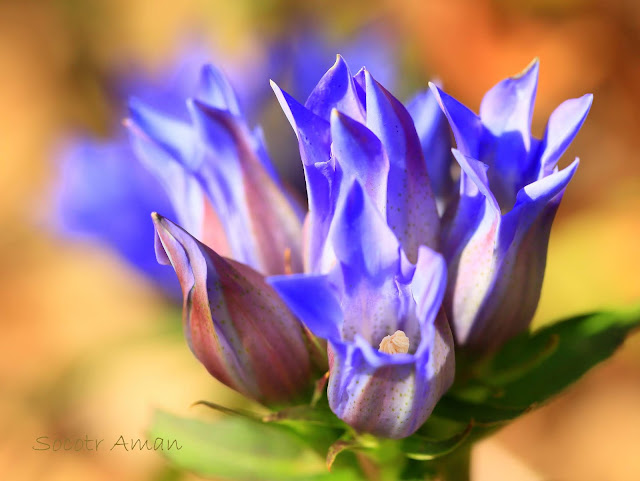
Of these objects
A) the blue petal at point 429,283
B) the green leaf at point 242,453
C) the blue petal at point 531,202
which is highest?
the blue petal at point 531,202

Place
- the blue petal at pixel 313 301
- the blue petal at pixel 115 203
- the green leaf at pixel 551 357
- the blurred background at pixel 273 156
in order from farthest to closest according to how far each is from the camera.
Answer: the blurred background at pixel 273 156 → the blue petal at pixel 115 203 → the green leaf at pixel 551 357 → the blue petal at pixel 313 301

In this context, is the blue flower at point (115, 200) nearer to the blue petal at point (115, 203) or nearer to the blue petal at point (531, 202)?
the blue petal at point (115, 203)

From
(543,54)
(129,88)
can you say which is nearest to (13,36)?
(129,88)

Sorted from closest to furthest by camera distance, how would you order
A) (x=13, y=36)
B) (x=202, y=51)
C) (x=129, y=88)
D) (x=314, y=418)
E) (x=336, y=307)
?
(x=336, y=307) → (x=314, y=418) → (x=202, y=51) → (x=129, y=88) → (x=13, y=36)

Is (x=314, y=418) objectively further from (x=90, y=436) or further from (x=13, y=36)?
(x=13, y=36)

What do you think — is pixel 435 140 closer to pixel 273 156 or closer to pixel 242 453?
pixel 242 453

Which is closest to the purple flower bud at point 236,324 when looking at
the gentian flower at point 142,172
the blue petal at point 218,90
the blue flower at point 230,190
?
the blue flower at point 230,190

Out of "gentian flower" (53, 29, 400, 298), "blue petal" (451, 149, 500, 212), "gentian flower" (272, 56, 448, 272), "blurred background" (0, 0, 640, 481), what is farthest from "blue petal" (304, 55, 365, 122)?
"blurred background" (0, 0, 640, 481)

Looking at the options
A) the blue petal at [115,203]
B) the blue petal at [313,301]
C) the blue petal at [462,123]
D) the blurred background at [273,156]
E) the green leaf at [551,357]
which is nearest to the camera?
the blue petal at [313,301]
